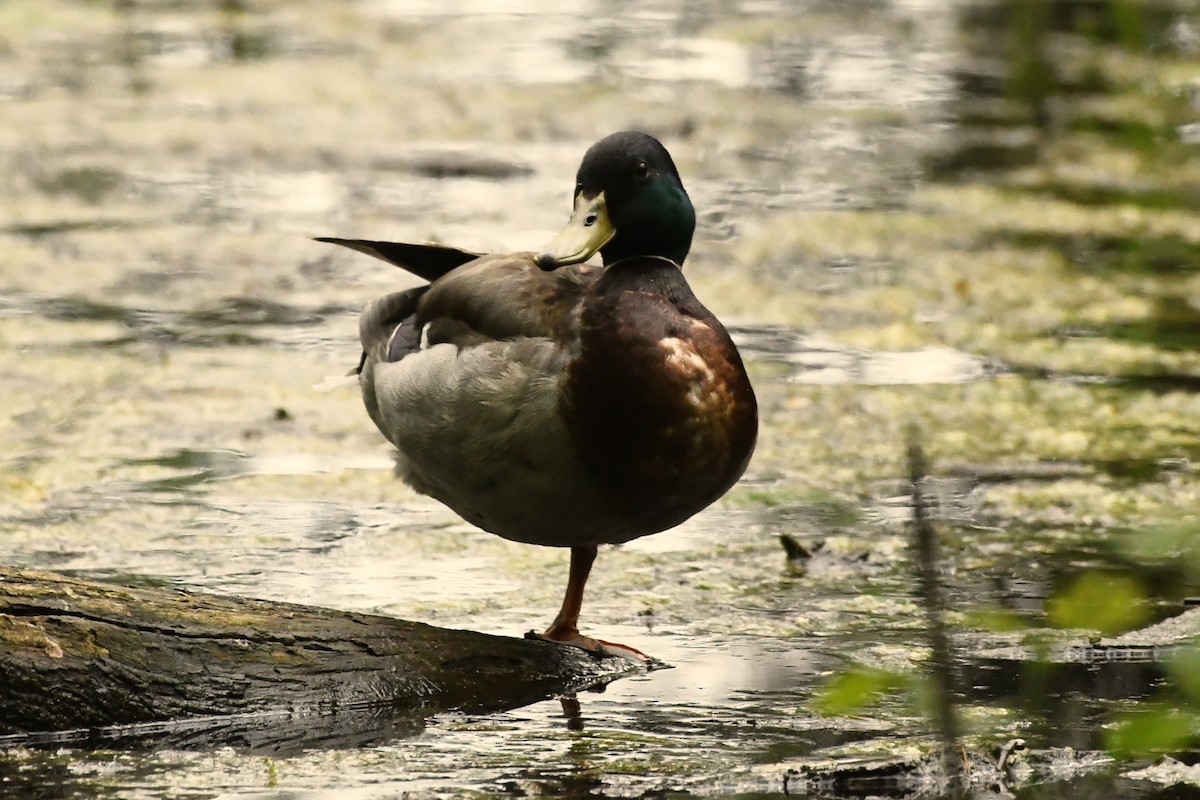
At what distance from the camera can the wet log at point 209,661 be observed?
3594 mm

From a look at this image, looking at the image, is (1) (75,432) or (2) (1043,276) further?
(2) (1043,276)

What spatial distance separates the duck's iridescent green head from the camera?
4.16 meters

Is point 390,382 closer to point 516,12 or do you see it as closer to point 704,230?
point 704,230

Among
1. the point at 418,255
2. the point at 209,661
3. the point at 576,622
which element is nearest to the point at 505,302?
the point at 418,255

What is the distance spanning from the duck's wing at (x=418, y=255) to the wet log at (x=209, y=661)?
992mm

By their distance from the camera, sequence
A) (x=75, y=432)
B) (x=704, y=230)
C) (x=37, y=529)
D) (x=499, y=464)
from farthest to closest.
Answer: (x=704, y=230)
(x=75, y=432)
(x=37, y=529)
(x=499, y=464)

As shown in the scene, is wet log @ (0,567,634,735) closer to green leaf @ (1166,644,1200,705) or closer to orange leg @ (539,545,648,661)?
orange leg @ (539,545,648,661)

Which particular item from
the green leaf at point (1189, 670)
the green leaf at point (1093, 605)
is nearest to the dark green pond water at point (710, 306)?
the green leaf at point (1093, 605)

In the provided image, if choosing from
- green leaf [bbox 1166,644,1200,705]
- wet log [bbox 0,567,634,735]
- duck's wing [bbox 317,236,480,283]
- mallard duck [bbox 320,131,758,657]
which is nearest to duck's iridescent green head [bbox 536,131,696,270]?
mallard duck [bbox 320,131,758,657]

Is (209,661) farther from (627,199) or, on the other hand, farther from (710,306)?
(710,306)

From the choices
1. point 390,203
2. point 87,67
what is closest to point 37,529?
point 390,203

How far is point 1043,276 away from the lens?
8016 millimetres

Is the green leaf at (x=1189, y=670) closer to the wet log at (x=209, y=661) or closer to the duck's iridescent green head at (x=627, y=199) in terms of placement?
the wet log at (x=209, y=661)

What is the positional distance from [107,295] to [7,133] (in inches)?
115
